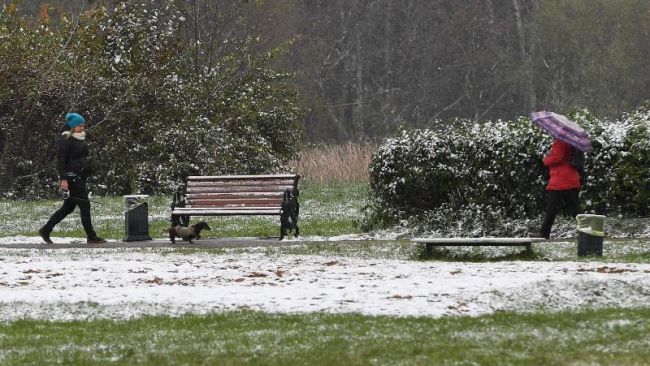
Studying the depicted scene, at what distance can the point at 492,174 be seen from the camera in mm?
16859

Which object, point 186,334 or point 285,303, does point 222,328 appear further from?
point 285,303

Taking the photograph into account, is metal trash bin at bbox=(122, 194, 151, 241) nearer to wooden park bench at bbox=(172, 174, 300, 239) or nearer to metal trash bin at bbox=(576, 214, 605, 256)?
wooden park bench at bbox=(172, 174, 300, 239)

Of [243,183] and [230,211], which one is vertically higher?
[243,183]

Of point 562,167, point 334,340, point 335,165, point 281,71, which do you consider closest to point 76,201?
point 562,167

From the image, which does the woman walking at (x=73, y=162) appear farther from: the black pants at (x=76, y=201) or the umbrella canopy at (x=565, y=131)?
the umbrella canopy at (x=565, y=131)

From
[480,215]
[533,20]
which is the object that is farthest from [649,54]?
[480,215]

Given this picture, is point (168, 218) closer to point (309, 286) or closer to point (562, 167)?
point (562, 167)

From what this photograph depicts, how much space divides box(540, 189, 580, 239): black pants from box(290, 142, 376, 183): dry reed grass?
54.5 ft

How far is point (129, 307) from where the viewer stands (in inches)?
387

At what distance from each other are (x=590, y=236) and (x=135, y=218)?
6.46m

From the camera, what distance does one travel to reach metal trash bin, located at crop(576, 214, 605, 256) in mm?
13344

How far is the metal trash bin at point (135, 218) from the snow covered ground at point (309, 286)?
133 inches

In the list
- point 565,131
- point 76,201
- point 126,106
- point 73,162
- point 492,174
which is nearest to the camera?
point 565,131

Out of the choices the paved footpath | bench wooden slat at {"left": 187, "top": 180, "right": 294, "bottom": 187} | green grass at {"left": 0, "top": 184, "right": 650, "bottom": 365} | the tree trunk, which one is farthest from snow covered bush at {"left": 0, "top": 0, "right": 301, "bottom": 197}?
the tree trunk
